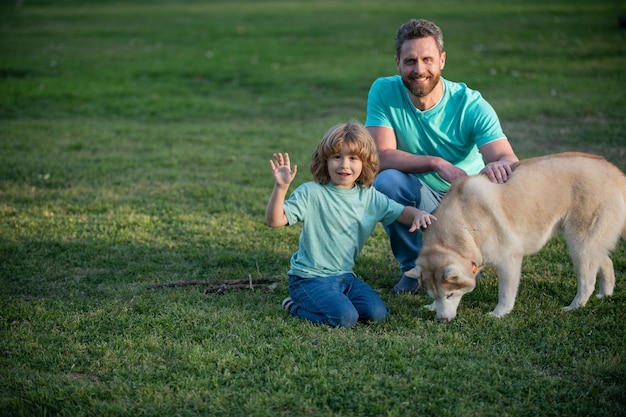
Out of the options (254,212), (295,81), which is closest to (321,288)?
(254,212)

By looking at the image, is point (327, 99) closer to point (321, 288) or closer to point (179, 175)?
point (179, 175)

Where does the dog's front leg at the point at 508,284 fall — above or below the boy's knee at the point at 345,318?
above

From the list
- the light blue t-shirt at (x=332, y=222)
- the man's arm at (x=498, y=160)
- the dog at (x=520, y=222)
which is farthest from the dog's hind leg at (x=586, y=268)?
the light blue t-shirt at (x=332, y=222)

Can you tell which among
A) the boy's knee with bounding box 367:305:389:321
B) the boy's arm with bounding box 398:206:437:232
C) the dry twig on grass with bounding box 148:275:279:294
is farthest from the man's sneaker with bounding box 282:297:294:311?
the boy's arm with bounding box 398:206:437:232

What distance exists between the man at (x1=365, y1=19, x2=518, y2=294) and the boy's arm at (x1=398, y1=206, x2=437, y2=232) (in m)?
0.39

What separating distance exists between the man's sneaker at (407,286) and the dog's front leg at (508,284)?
809mm

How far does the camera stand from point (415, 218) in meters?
5.20

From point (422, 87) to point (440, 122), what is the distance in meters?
0.36

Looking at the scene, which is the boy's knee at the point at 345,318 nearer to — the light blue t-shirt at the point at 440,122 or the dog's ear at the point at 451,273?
the dog's ear at the point at 451,273

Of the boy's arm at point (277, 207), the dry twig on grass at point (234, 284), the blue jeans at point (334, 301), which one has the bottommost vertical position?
the dry twig on grass at point (234, 284)

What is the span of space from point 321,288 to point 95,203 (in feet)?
13.5

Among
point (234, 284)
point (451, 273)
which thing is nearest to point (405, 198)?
point (451, 273)

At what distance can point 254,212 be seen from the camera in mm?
7859

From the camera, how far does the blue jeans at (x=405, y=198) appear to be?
573 centimetres
